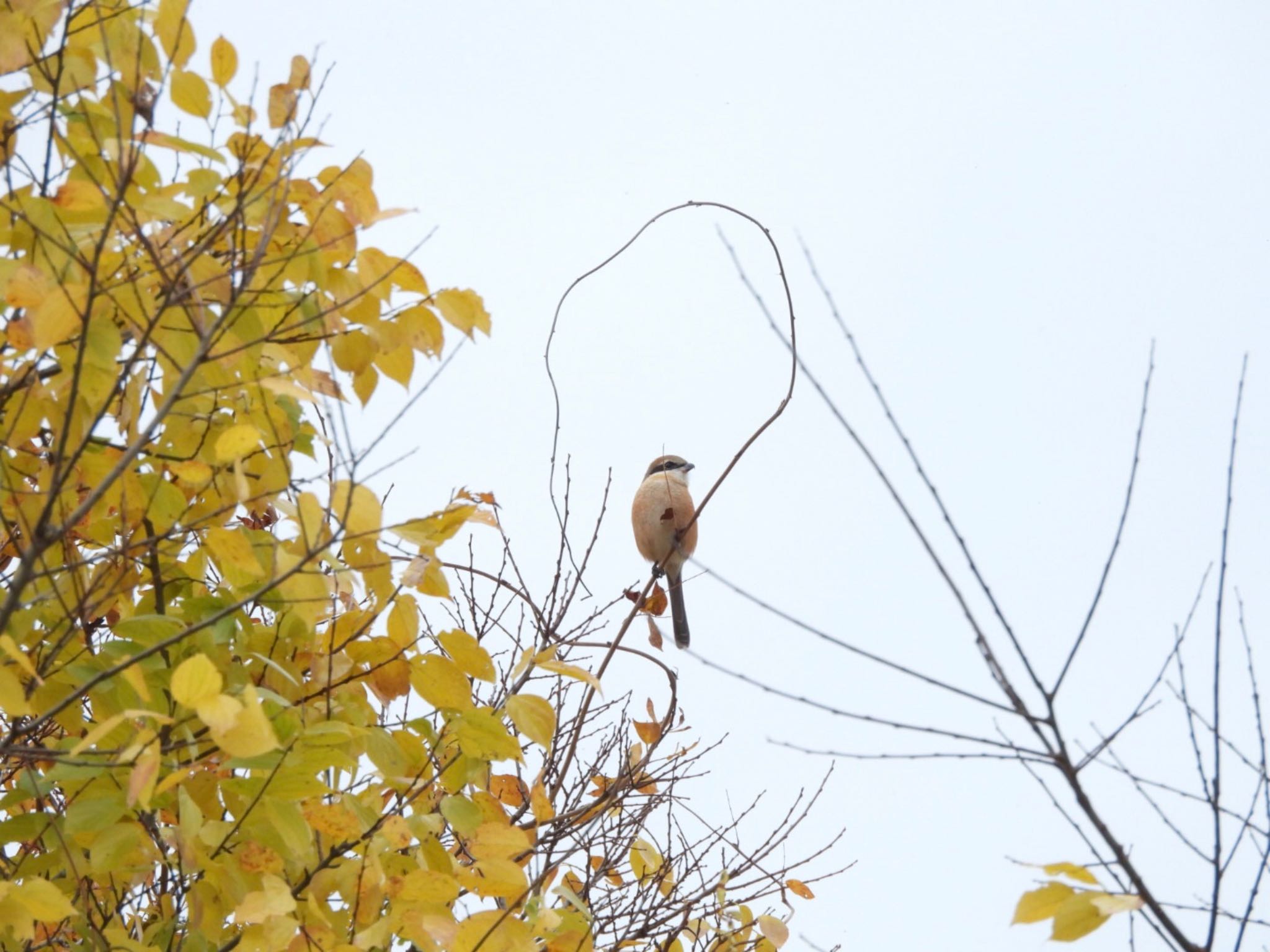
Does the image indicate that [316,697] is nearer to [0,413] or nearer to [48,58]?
[0,413]

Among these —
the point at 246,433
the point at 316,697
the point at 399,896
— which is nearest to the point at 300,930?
the point at 399,896

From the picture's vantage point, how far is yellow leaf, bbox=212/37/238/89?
1915 mm

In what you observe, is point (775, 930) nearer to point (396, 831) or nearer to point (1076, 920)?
point (396, 831)

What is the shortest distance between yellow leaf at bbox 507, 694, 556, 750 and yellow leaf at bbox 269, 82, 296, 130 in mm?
1122

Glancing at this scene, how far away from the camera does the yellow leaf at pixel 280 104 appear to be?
81.0 inches

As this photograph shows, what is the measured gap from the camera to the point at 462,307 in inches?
82.8

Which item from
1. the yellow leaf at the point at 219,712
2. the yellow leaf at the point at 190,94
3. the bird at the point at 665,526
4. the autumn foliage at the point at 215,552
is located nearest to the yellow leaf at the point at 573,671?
the autumn foliage at the point at 215,552

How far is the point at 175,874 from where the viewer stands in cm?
298

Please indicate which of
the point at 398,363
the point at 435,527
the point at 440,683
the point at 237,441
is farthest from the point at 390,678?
the point at 237,441

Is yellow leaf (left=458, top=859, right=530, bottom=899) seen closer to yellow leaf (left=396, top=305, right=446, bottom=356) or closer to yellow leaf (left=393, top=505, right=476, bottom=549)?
yellow leaf (left=393, top=505, right=476, bottom=549)

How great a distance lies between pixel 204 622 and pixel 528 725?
727 millimetres

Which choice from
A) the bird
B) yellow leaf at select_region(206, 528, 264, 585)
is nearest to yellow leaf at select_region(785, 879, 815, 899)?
yellow leaf at select_region(206, 528, 264, 585)

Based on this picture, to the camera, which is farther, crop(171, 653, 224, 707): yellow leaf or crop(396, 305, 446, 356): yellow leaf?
crop(396, 305, 446, 356): yellow leaf

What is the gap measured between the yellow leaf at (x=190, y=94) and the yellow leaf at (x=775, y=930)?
220cm
